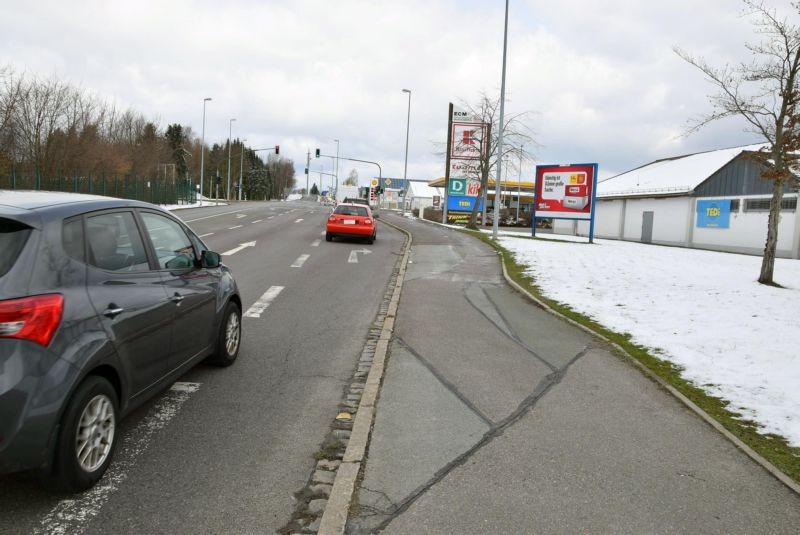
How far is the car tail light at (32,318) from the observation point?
2.89 metres

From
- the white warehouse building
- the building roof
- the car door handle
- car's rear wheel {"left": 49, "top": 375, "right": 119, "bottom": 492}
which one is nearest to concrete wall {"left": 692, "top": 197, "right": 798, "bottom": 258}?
the white warehouse building

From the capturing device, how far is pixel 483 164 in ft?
132

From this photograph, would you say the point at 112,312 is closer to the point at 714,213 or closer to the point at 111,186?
the point at 714,213

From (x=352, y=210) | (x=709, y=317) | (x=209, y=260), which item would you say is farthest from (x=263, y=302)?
(x=352, y=210)

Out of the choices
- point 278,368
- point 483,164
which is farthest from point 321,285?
point 483,164

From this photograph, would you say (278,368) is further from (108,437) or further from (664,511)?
(664,511)

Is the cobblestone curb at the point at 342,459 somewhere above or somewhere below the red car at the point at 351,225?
below

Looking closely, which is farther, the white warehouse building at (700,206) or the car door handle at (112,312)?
the white warehouse building at (700,206)

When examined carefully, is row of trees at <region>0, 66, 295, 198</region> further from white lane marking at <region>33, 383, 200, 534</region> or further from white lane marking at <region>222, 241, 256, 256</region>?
white lane marking at <region>33, 383, 200, 534</region>

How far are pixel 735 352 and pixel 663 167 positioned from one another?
125 ft

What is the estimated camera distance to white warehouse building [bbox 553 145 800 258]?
2883cm

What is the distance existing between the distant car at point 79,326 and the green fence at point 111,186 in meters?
23.4

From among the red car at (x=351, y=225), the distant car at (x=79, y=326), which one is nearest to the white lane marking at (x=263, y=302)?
the distant car at (x=79, y=326)

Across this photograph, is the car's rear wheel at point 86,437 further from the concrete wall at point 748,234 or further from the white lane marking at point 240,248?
the concrete wall at point 748,234
